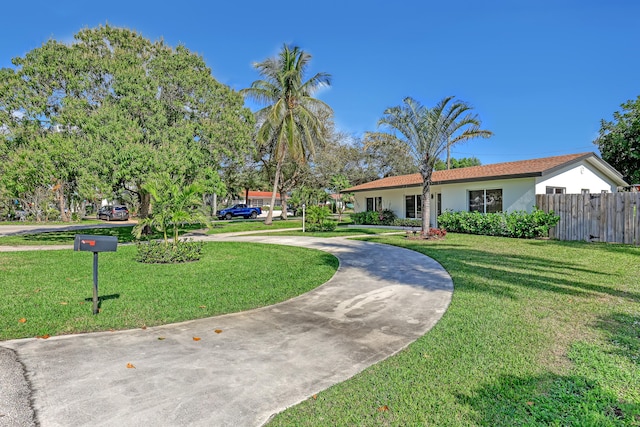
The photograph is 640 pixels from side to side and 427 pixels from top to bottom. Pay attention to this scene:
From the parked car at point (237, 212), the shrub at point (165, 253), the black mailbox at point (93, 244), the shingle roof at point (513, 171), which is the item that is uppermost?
the shingle roof at point (513, 171)

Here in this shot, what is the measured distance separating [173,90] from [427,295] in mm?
12980

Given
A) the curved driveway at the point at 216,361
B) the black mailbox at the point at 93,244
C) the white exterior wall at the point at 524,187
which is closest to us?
the curved driveway at the point at 216,361

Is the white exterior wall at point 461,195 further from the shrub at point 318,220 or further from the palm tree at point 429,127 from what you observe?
the shrub at point 318,220

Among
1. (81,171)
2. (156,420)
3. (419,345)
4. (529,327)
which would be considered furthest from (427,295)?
(81,171)

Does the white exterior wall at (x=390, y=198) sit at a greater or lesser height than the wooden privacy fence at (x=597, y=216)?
greater

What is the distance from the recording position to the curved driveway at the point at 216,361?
8.20 feet

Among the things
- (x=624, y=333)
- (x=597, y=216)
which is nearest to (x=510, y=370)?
(x=624, y=333)

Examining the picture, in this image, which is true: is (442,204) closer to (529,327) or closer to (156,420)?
(529,327)

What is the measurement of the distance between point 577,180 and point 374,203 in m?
12.0

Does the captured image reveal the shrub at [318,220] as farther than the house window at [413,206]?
No

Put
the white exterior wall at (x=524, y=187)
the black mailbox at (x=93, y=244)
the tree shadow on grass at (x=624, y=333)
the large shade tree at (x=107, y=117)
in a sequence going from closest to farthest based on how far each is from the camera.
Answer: the tree shadow on grass at (x=624, y=333) → the black mailbox at (x=93, y=244) → the large shade tree at (x=107, y=117) → the white exterior wall at (x=524, y=187)

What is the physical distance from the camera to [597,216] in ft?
42.2

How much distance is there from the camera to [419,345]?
12.0 ft

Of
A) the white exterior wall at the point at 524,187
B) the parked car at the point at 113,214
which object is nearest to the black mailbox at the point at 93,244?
the white exterior wall at the point at 524,187
